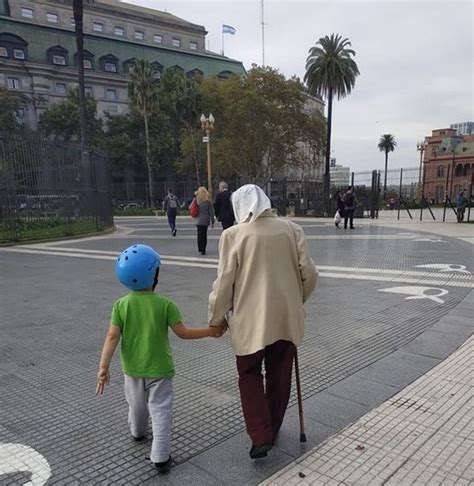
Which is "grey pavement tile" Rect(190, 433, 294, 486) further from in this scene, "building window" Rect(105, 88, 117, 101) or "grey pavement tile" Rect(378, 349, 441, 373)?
"building window" Rect(105, 88, 117, 101)

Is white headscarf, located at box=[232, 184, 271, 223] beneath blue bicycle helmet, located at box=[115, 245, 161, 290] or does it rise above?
above

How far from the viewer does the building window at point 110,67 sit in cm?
6241

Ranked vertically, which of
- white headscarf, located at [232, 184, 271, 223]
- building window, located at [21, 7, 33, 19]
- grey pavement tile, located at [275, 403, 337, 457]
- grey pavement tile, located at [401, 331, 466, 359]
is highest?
building window, located at [21, 7, 33, 19]

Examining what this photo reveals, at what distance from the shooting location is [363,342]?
14.6 feet

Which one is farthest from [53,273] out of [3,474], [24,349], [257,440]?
[257,440]

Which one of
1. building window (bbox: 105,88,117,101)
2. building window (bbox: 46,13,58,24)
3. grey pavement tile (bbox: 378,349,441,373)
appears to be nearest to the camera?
grey pavement tile (bbox: 378,349,441,373)

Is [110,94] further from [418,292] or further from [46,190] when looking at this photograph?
[418,292]

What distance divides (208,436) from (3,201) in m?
13.8

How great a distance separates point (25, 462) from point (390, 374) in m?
2.83

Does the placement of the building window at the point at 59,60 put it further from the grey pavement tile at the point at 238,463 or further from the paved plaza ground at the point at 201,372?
the grey pavement tile at the point at 238,463

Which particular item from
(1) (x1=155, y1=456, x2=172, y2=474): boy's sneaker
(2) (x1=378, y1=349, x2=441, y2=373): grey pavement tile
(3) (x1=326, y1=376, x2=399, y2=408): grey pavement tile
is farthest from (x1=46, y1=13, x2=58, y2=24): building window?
(1) (x1=155, y1=456, x2=172, y2=474): boy's sneaker

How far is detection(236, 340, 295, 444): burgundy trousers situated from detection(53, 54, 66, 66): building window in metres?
66.0

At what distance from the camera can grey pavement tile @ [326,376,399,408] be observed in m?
3.23

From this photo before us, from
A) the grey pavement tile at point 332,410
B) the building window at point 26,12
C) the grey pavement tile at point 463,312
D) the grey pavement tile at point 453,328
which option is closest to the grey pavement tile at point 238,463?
the grey pavement tile at point 332,410
